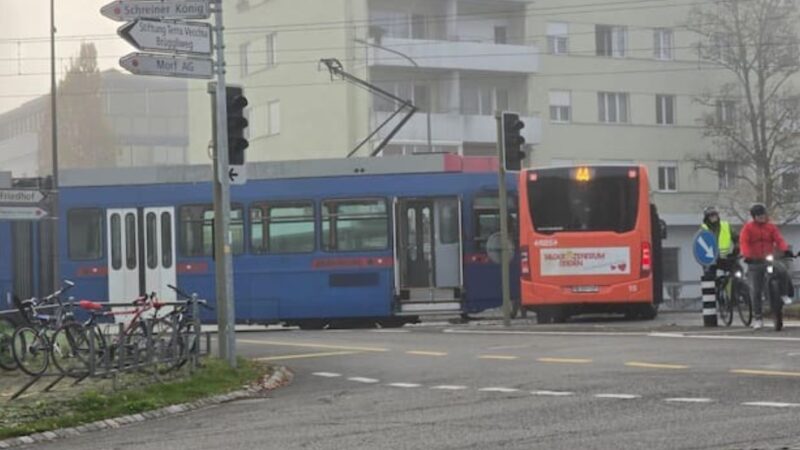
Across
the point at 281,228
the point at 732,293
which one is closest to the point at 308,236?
the point at 281,228

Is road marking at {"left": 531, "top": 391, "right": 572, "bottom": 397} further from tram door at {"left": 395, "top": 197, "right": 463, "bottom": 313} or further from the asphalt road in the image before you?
tram door at {"left": 395, "top": 197, "right": 463, "bottom": 313}

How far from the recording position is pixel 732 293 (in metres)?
18.3

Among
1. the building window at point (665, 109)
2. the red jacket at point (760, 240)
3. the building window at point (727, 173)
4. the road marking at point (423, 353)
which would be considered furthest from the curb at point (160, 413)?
the building window at point (665, 109)

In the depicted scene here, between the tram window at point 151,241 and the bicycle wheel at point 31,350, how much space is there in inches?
484

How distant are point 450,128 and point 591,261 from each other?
27655 millimetres

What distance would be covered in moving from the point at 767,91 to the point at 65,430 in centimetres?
5177

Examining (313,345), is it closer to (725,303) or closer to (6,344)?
(6,344)

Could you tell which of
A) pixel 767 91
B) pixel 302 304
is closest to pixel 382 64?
pixel 767 91

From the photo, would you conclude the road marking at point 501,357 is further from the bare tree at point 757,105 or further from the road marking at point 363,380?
the bare tree at point 757,105

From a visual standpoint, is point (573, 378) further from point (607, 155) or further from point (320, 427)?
point (607, 155)

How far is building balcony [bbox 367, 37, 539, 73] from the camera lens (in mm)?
48688

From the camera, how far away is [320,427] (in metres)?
9.77

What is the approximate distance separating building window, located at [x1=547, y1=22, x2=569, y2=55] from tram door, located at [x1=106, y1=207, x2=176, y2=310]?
1247 inches

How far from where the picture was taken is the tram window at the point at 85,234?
2611 cm
